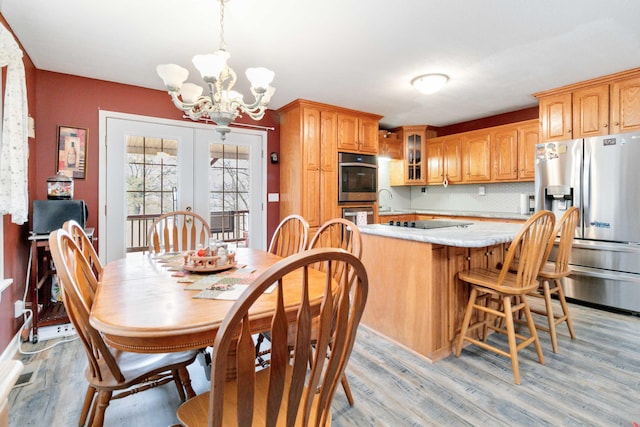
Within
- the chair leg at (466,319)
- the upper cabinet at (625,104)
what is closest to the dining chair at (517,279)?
the chair leg at (466,319)

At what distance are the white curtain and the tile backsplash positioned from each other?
190 inches

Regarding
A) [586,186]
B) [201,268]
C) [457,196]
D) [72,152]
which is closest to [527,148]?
[586,186]

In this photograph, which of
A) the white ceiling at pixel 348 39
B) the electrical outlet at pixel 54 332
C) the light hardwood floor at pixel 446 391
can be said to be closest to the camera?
the light hardwood floor at pixel 446 391

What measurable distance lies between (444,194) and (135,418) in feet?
17.3

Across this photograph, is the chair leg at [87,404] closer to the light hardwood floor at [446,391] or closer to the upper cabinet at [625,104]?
the light hardwood floor at [446,391]

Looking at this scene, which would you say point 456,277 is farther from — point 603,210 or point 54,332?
point 54,332

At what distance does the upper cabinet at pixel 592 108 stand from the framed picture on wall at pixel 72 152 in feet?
16.2

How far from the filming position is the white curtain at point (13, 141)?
6.20ft

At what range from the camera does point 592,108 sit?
3393 millimetres

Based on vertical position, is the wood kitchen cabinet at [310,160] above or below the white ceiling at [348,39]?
below

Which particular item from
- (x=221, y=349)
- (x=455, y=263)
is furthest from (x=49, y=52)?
(x=455, y=263)

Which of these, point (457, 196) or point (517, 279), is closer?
point (517, 279)

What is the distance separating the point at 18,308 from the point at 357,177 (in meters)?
3.67

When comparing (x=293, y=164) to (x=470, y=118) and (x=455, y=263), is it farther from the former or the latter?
(x=470, y=118)
